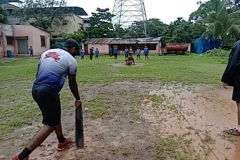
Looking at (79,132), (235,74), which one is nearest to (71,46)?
(79,132)

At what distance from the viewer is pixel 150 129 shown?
4238mm

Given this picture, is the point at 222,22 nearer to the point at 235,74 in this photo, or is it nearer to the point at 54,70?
the point at 235,74

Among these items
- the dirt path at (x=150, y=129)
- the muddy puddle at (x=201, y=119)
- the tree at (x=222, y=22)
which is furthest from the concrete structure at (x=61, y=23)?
the dirt path at (x=150, y=129)

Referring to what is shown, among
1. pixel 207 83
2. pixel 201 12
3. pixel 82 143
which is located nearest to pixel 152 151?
pixel 82 143

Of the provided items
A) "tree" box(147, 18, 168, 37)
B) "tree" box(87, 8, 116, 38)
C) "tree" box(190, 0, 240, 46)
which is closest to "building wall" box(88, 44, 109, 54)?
"tree" box(87, 8, 116, 38)

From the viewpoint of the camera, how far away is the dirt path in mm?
3322

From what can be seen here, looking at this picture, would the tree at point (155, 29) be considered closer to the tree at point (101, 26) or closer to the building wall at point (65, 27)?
the tree at point (101, 26)

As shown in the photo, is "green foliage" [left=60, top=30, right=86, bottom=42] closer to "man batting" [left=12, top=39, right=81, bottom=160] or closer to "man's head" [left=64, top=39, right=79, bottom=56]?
"man's head" [left=64, top=39, right=79, bottom=56]

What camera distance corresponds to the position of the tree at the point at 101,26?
3828cm

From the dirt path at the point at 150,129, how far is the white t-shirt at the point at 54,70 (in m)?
0.99

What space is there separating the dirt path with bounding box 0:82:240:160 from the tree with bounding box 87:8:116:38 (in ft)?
106

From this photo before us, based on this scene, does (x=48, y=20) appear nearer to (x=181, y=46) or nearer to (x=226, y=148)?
(x=181, y=46)

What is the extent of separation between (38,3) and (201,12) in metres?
23.7

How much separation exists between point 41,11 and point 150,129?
1420 inches
